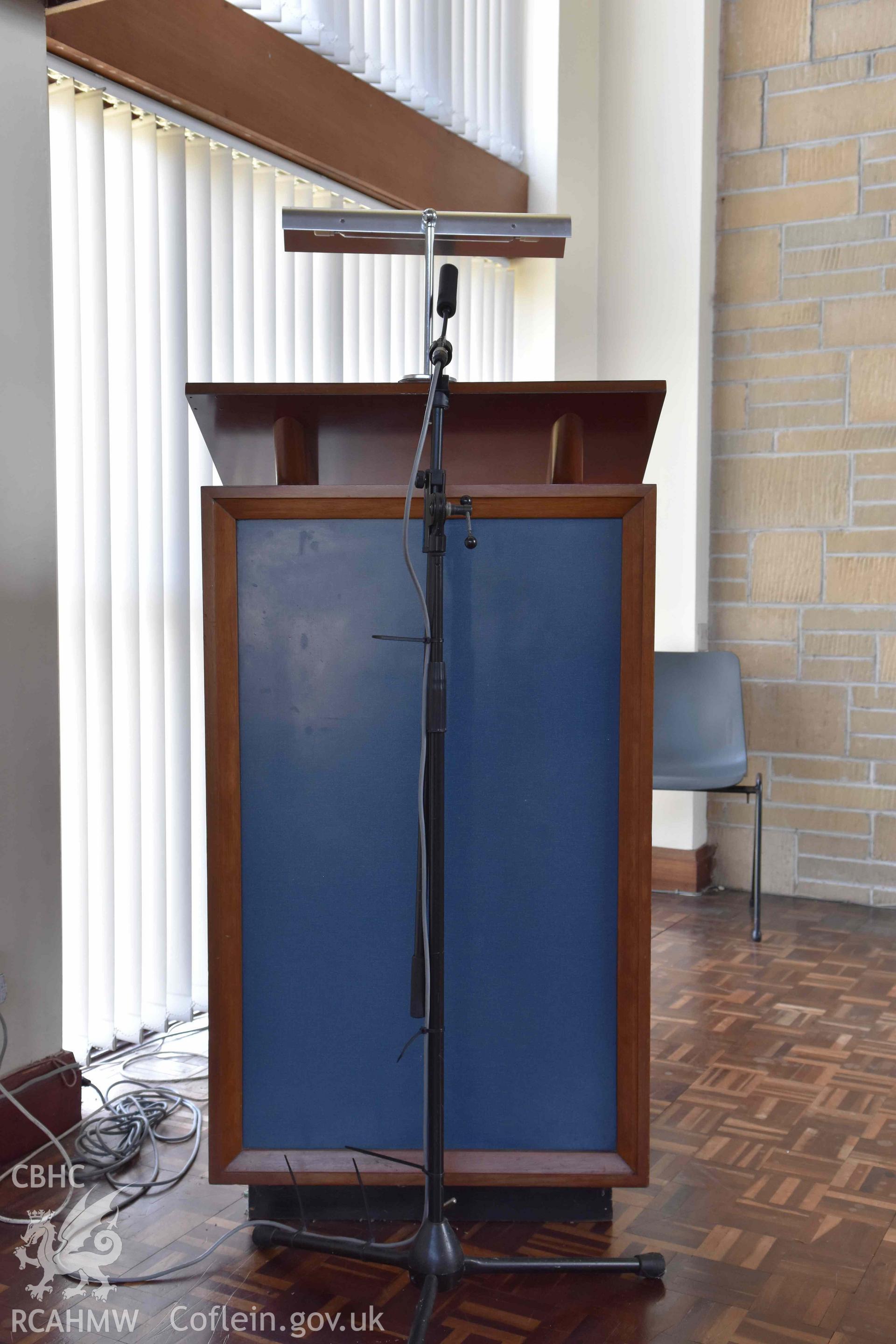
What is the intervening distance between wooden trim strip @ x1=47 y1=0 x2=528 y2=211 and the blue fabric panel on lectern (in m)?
1.49

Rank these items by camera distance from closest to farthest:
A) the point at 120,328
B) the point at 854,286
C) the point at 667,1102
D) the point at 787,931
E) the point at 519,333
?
the point at 667,1102 < the point at 120,328 < the point at 787,931 < the point at 854,286 < the point at 519,333

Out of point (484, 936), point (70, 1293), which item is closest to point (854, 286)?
point (484, 936)

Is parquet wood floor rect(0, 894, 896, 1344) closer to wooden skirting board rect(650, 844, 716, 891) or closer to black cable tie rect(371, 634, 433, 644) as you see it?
black cable tie rect(371, 634, 433, 644)

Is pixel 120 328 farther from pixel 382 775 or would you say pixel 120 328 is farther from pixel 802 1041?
pixel 802 1041

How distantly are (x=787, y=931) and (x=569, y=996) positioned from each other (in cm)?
235

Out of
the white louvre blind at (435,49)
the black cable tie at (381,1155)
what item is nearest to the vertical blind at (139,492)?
the white louvre blind at (435,49)

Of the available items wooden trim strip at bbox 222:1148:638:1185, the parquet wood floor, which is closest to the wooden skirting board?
the parquet wood floor

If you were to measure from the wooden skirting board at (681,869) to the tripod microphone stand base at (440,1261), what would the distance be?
269cm

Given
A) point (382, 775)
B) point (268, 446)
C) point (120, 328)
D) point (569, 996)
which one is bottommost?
point (569, 996)

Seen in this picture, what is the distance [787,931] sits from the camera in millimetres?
4090

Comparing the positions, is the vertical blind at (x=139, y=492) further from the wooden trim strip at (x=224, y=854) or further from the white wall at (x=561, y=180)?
the white wall at (x=561, y=180)

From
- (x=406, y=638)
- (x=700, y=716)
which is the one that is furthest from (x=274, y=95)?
(x=700, y=716)

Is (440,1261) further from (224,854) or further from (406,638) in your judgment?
(406,638)

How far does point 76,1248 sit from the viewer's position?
2.03 m
